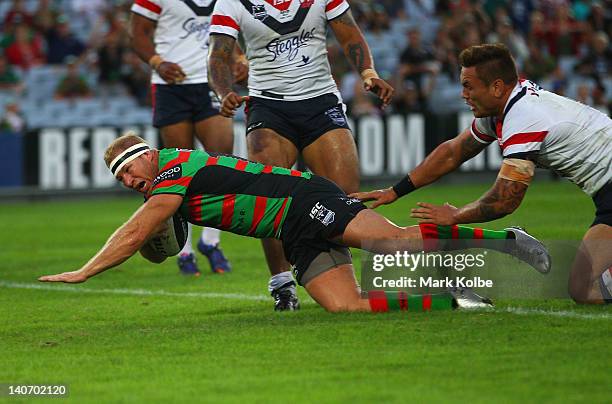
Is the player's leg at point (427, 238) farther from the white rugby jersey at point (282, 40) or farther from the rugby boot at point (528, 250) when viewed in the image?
the white rugby jersey at point (282, 40)

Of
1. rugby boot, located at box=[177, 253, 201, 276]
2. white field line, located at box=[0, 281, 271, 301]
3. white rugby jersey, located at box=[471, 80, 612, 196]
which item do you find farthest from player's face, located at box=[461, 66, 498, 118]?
rugby boot, located at box=[177, 253, 201, 276]

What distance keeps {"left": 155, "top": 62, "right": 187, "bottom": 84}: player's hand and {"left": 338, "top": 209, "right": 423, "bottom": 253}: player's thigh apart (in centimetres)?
368

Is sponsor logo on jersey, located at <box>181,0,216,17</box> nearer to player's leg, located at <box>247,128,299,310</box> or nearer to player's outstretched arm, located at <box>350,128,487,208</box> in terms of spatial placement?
player's leg, located at <box>247,128,299,310</box>

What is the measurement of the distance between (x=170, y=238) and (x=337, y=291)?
1.11 m

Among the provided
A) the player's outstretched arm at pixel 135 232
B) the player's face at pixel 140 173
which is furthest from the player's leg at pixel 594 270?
the player's face at pixel 140 173

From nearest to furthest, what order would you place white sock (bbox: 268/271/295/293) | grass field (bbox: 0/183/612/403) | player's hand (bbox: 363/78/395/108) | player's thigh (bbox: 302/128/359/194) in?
grass field (bbox: 0/183/612/403) < white sock (bbox: 268/271/295/293) < player's hand (bbox: 363/78/395/108) < player's thigh (bbox: 302/128/359/194)

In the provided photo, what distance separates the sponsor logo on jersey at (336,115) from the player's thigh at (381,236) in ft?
4.29

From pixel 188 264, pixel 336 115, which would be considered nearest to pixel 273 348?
pixel 336 115

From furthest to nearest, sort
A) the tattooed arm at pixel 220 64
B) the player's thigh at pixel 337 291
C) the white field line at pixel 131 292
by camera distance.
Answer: the white field line at pixel 131 292, the tattooed arm at pixel 220 64, the player's thigh at pixel 337 291

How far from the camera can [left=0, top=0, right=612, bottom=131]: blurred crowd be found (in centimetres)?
2291

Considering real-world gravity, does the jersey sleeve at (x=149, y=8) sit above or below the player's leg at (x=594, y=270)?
above

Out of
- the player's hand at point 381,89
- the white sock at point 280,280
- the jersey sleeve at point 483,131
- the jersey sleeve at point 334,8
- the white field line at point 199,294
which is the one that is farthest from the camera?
the jersey sleeve at point 334,8

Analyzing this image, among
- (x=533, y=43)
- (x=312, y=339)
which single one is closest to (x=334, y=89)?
(x=312, y=339)

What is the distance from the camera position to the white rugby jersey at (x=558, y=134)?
736 cm
